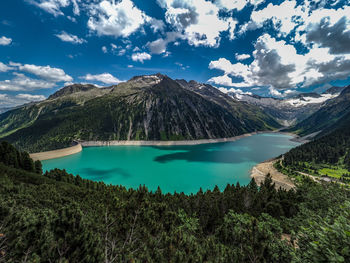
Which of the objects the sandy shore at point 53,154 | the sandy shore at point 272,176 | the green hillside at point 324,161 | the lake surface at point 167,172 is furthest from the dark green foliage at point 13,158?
the green hillside at point 324,161

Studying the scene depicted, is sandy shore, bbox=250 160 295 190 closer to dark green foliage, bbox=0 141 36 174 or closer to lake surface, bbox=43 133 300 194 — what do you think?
lake surface, bbox=43 133 300 194

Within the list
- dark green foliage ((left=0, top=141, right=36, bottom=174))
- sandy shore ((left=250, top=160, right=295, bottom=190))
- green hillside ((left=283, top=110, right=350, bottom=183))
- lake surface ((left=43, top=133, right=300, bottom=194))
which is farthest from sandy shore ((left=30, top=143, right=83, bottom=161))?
green hillside ((left=283, top=110, right=350, bottom=183))

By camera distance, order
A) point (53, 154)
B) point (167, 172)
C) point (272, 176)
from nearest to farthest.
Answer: point (272, 176)
point (167, 172)
point (53, 154)

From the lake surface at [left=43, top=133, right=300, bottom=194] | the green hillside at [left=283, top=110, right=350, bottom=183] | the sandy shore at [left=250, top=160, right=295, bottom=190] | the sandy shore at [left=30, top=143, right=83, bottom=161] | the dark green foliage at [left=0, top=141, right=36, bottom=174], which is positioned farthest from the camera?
the sandy shore at [left=30, top=143, right=83, bottom=161]

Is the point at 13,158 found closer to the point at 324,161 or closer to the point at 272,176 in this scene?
the point at 272,176

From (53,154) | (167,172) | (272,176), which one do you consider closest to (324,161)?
(272,176)

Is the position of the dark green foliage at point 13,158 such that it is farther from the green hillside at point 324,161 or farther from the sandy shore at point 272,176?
the green hillside at point 324,161

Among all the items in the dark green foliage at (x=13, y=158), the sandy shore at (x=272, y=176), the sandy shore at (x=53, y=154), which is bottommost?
the sandy shore at (x=272, y=176)

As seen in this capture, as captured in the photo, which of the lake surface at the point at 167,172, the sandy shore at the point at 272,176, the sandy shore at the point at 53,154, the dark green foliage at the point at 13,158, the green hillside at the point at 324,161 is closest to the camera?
the dark green foliage at the point at 13,158

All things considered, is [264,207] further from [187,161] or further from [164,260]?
[187,161]
